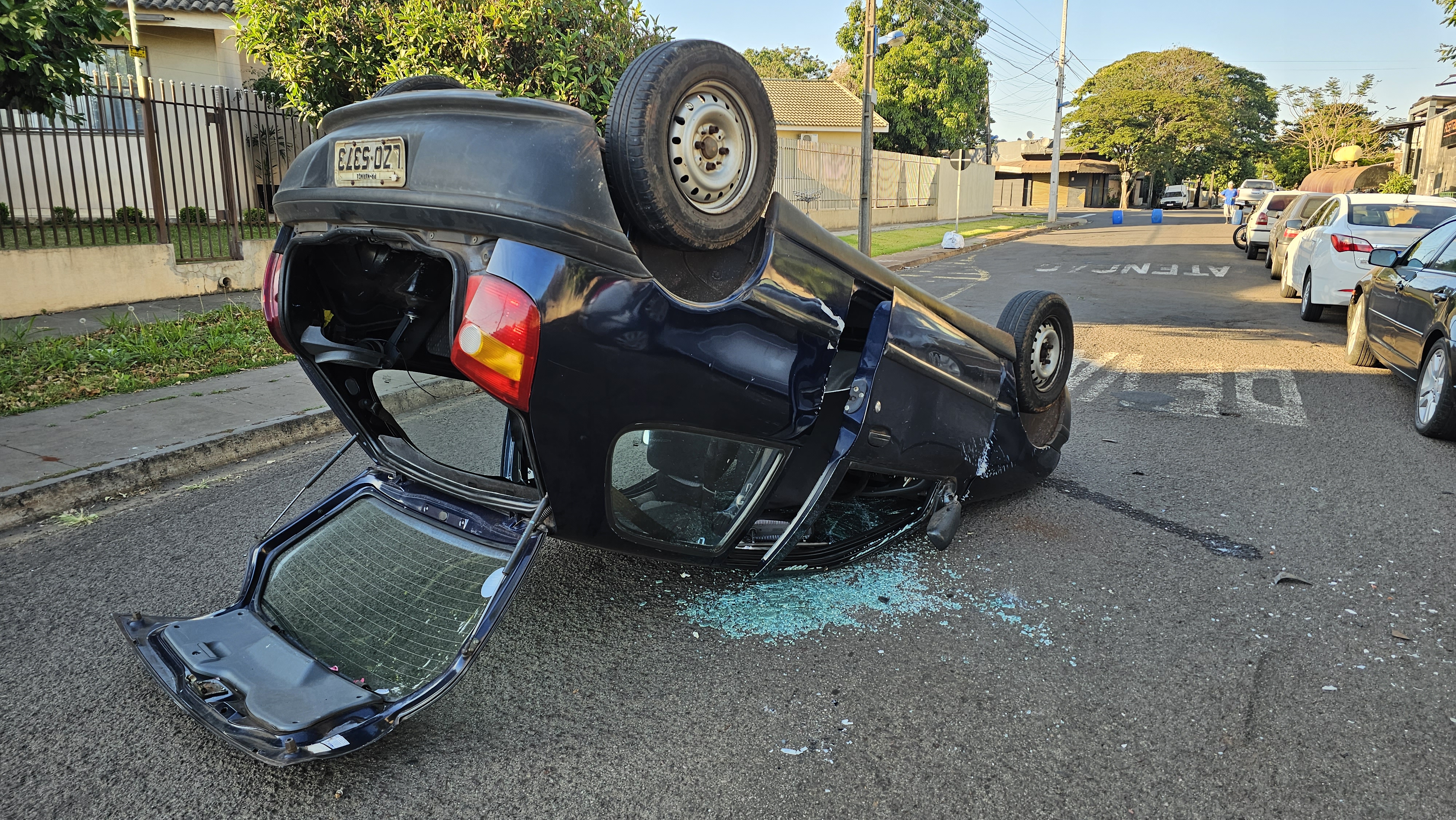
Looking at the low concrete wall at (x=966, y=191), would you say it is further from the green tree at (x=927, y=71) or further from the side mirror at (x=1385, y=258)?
the side mirror at (x=1385, y=258)

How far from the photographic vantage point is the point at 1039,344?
4430 millimetres

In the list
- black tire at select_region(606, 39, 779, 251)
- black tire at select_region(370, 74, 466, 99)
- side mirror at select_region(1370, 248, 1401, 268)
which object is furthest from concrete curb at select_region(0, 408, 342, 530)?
side mirror at select_region(1370, 248, 1401, 268)

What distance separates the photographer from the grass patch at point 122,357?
6.43 meters

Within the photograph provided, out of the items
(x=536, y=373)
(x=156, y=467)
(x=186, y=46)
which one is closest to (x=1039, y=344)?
(x=536, y=373)

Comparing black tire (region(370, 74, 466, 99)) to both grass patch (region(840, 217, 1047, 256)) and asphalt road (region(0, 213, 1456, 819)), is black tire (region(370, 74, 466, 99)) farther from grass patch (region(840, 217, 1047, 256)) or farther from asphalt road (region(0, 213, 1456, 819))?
grass patch (region(840, 217, 1047, 256))

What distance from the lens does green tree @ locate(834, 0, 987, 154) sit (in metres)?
42.3

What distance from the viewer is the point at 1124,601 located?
3.54m

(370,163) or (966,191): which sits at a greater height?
(966,191)

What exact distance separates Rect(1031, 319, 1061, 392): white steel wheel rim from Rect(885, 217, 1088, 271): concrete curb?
22.0ft

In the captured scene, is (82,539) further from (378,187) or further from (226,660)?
(378,187)

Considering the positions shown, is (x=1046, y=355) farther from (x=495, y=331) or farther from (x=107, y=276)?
(x=107, y=276)

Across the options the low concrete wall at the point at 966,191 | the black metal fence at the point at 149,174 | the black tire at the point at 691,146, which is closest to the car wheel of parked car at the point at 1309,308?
the black tire at the point at 691,146

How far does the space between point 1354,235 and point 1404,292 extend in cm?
431

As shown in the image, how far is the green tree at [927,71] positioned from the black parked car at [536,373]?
42.0m
